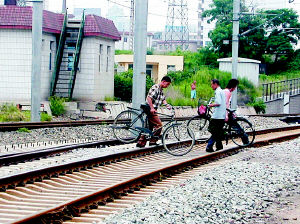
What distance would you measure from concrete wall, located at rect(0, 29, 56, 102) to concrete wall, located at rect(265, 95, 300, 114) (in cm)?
1899

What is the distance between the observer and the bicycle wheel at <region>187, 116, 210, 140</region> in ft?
52.4

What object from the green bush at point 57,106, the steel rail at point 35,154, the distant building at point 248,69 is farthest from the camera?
A: the distant building at point 248,69

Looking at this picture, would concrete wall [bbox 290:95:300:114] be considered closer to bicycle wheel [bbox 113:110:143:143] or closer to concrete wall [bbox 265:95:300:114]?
concrete wall [bbox 265:95:300:114]

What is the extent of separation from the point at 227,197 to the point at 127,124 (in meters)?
6.94

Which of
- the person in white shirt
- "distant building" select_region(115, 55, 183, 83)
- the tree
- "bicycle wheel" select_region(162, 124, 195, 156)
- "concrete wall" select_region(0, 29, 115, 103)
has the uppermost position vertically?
the tree

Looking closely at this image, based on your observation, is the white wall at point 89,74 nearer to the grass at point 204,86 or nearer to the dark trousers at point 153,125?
the grass at point 204,86

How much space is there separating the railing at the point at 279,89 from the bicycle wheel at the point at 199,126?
26784 millimetres

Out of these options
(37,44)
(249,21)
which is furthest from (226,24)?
(37,44)

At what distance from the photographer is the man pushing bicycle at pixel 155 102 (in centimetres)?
1433

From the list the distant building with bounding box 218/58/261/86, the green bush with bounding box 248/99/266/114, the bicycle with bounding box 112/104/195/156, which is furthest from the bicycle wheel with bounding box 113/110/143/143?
the distant building with bounding box 218/58/261/86

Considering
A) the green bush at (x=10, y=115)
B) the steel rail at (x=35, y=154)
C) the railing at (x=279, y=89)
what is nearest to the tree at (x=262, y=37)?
the railing at (x=279, y=89)

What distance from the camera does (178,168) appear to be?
11914mm

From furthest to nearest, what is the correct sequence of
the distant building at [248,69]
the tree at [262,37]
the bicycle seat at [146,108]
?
the tree at [262,37], the distant building at [248,69], the bicycle seat at [146,108]

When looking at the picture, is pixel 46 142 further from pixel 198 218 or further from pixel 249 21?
pixel 249 21
